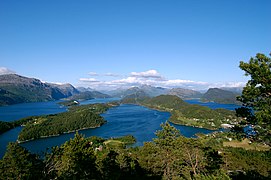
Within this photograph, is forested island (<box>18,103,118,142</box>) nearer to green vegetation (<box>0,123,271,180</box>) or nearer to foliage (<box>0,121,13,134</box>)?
foliage (<box>0,121,13,134</box>)

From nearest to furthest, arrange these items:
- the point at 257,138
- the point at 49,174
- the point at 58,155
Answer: the point at 257,138 < the point at 49,174 < the point at 58,155

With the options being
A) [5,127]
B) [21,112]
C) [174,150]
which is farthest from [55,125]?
Answer: [174,150]

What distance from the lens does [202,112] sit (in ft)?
314

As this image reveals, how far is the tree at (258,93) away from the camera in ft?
23.0

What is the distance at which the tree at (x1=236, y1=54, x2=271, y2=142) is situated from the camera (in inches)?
276

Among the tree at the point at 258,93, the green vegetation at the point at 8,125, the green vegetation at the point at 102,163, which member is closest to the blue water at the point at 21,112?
the green vegetation at the point at 8,125

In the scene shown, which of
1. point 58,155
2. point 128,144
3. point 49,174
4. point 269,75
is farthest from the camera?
point 128,144

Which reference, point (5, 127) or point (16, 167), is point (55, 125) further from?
point (16, 167)

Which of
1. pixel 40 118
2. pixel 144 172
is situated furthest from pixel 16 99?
pixel 144 172

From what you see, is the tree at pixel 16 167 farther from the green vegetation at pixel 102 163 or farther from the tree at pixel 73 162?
the tree at pixel 73 162

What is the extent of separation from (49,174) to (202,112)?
9330 cm

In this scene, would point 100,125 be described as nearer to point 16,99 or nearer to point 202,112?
point 202,112

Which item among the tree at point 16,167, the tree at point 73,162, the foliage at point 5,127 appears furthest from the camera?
the foliage at point 5,127

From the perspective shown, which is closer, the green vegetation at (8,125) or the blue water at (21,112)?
the green vegetation at (8,125)
